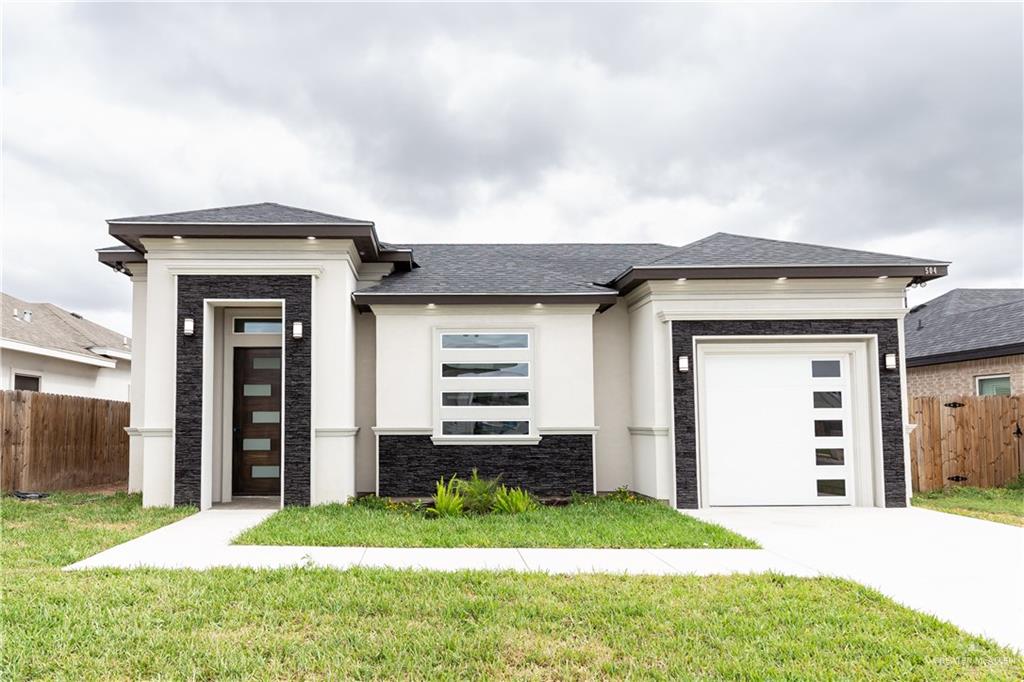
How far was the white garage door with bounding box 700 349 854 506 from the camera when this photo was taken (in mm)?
9422

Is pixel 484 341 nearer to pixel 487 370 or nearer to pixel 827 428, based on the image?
pixel 487 370

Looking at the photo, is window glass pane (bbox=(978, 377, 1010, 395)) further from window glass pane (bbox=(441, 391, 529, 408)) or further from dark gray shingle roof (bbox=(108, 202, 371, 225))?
dark gray shingle roof (bbox=(108, 202, 371, 225))

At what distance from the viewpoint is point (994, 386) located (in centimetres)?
1370

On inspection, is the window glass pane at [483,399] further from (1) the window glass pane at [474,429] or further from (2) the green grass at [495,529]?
(2) the green grass at [495,529]

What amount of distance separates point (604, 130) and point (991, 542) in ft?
34.8

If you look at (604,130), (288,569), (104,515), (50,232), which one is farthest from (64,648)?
(50,232)

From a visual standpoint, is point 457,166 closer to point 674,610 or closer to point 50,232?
point 50,232

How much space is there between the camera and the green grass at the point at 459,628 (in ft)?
11.6

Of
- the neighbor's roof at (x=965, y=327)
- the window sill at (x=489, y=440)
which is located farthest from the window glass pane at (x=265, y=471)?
the neighbor's roof at (x=965, y=327)

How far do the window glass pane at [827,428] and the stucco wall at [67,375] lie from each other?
16.5 meters

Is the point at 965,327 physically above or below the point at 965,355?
above

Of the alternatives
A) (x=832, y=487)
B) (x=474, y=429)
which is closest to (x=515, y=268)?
(x=474, y=429)

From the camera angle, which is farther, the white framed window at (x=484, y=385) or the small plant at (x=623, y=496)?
the white framed window at (x=484, y=385)

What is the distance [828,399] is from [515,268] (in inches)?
212
